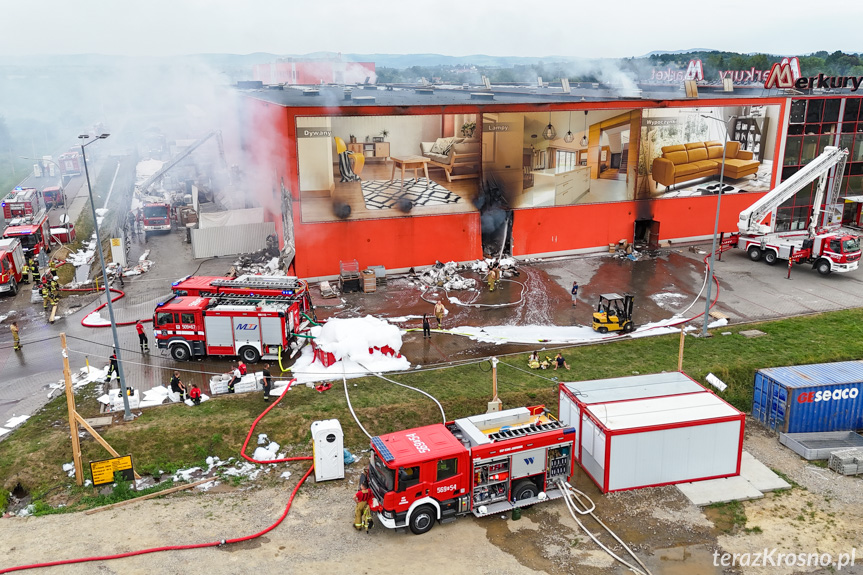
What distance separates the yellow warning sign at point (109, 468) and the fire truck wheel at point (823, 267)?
34772mm

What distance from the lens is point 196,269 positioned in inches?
1522

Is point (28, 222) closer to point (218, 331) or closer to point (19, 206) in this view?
point (19, 206)

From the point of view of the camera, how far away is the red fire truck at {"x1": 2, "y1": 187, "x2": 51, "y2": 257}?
41.1m

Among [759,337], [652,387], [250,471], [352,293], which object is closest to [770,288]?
[759,337]

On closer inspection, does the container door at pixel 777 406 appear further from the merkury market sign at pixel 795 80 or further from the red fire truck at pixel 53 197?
the red fire truck at pixel 53 197

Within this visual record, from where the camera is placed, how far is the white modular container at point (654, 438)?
59.2 feet

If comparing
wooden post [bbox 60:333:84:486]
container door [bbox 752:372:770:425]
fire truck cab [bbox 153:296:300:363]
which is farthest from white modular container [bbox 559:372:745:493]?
wooden post [bbox 60:333:84:486]

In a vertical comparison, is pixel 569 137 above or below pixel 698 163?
above

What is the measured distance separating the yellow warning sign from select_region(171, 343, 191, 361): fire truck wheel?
7.55m

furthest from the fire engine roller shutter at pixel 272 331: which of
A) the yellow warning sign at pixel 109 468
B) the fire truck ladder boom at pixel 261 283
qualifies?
the yellow warning sign at pixel 109 468

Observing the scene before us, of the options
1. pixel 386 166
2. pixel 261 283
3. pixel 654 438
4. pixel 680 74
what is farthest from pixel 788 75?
pixel 261 283

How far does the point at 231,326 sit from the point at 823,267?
3077 cm

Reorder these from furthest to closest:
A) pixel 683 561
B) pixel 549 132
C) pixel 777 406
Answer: pixel 549 132, pixel 777 406, pixel 683 561

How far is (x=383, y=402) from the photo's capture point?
22391mm
